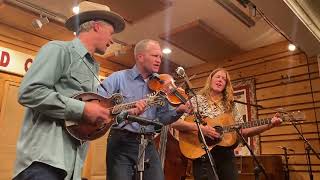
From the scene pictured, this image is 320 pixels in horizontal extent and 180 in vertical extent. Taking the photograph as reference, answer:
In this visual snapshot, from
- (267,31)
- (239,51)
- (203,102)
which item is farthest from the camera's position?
(239,51)

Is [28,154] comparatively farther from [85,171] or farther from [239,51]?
[239,51]

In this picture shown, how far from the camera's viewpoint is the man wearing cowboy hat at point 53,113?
4.66 ft

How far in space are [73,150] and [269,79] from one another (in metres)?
4.94

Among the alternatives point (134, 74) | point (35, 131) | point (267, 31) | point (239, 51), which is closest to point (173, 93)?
point (134, 74)

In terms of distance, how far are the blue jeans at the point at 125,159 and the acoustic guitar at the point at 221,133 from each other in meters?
1.02

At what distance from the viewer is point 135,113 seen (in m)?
1.95

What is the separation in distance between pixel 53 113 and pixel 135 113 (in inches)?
24.6

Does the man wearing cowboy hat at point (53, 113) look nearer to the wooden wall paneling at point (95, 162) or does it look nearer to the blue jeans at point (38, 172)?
the blue jeans at point (38, 172)

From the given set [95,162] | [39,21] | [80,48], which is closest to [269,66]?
[95,162]

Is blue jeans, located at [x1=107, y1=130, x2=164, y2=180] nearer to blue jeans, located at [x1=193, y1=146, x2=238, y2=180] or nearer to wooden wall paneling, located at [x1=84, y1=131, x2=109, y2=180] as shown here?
blue jeans, located at [x1=193, y1=146, x2=238, y2=180]

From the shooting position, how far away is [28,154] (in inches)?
55.9

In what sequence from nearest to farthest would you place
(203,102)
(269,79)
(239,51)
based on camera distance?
(203,102) → (269,79) → (239,51)

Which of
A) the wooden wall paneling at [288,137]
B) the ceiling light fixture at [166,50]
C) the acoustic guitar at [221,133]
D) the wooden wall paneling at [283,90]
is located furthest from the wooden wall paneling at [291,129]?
the ceiling light fixture at [166,50]

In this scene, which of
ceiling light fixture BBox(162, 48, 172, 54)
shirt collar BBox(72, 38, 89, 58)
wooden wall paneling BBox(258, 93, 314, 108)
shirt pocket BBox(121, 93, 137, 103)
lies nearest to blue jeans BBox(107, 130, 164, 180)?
shirt pocket BBox(121, 93, 137, 103)
